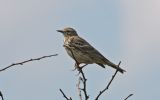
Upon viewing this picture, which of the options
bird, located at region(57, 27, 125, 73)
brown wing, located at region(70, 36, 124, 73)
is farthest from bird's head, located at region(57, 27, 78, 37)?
brown wing, located at region(70, 36, 124, 73)

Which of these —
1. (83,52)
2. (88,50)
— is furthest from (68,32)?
(83,52)

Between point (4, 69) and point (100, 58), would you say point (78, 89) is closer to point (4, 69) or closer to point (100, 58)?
point (4, 69)

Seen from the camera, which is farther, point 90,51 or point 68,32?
point 68,32

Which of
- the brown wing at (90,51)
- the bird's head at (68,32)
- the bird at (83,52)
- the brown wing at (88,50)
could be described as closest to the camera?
the bird at (83,52)

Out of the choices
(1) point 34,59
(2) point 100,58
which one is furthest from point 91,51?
(1) point 34,59

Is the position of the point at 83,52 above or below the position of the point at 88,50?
above

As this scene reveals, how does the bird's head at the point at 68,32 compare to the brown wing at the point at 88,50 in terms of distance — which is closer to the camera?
the brown wing at the point at 88,50

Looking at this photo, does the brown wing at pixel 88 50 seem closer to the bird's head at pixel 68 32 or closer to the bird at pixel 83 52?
the bird at pixel 83 52

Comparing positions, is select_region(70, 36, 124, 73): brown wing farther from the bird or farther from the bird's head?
the bird's head

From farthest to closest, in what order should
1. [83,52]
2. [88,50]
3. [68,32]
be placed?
[68,32]
[88,50]
[83,52]

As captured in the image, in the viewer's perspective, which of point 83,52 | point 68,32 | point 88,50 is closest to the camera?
point 83,52

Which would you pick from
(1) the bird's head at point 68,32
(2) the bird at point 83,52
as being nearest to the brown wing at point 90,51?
(2) the bird at point 83,52

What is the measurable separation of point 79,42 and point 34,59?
472 inches

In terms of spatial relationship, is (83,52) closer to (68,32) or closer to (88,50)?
(88,50)
